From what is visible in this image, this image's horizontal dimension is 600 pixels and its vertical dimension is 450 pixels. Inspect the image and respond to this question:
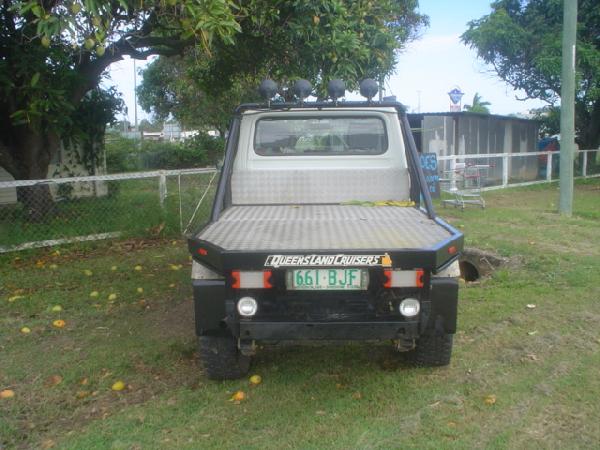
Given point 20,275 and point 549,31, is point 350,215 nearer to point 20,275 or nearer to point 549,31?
point 20,275

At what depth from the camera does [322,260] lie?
3.33 metres

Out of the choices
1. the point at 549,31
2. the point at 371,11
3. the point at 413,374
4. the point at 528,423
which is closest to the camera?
the point at 528,423

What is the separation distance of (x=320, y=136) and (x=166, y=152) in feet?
81.7

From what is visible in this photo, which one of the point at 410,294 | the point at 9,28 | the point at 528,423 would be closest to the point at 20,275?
the point at 9,28

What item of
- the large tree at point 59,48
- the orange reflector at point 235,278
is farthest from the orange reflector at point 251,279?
the large tree at point 59,48

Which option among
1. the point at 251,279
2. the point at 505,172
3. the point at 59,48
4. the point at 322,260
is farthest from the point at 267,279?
the point at 505,172

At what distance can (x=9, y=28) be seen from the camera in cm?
807

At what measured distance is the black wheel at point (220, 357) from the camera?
394cm

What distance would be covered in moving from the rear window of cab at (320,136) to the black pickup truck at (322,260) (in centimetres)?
19

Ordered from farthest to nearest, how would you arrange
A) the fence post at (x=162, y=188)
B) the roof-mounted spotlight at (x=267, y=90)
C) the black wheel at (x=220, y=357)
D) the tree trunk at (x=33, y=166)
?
the fence post at (x=162, y=188), the tree trunk at (x=33, y=166), the roof-mounted spotlight at (x=267, y=90), the black wheel at (x=220, y=357)

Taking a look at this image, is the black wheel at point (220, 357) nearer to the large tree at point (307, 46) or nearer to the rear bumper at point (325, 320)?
the rear bumper at point (325, 320)

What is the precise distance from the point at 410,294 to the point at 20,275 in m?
5.47

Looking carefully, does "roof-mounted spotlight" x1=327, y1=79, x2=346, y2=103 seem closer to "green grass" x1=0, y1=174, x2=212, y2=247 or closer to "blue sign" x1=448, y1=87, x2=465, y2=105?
"green grass" x1=0, y1=174, x2=212, y2=247

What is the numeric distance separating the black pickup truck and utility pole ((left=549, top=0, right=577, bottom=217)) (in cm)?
716
